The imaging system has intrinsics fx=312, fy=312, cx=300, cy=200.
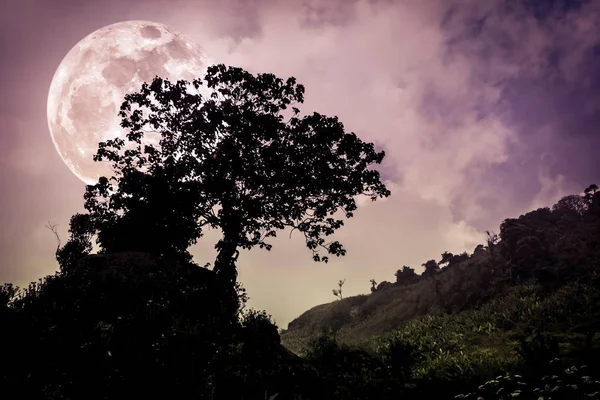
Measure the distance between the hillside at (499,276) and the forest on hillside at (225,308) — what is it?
3721 millimetres

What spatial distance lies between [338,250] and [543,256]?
37.2 m

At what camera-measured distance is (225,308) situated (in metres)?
14.7

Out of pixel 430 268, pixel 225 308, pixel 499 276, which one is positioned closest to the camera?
pixel 225 308

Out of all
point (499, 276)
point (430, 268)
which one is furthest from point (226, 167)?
point (430, 268)

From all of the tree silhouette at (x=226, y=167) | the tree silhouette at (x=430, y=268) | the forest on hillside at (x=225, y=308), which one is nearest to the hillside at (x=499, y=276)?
the forest on hillside at (x=225, y=308)

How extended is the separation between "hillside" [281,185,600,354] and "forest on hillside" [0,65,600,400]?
146 inches

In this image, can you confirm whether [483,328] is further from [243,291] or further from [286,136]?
[286,136]

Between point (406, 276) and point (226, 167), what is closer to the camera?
point (226, 167)

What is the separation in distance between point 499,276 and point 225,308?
1607 inches

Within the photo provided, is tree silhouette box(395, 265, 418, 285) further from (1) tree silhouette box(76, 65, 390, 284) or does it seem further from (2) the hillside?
(1) tree silhouette box(76, 65, 390, 284)

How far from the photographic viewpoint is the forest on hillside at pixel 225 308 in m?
6.00

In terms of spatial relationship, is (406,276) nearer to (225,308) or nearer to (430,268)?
(430,268)

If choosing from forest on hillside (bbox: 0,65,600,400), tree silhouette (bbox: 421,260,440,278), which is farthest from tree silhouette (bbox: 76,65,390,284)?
tree silhouette (bbox: 421,260,440,278)

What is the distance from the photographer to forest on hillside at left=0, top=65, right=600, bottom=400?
600 centimetres
